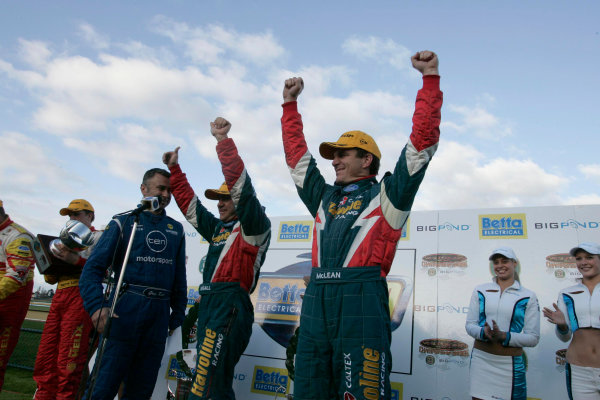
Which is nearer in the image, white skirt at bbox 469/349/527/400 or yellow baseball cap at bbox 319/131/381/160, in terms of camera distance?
yellow baseball cap at bbox 319/131/381/160

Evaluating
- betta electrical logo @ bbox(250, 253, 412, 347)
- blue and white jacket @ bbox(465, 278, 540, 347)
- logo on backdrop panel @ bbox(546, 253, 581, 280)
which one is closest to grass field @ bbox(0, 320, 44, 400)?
betta electrical logo @ bbox(250, 253, 412, 347)

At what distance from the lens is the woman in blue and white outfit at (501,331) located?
3.66 meters

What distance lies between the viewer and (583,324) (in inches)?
143

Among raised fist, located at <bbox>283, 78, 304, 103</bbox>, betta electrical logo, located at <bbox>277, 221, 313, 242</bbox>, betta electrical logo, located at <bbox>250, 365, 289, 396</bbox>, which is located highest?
raised fist, located at <bbox>283, 78, 304, 103</bbox>

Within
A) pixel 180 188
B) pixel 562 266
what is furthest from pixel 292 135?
pixel 562 266

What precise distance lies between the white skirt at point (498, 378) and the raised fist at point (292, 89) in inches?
111

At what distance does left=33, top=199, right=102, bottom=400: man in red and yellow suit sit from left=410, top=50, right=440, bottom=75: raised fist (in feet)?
9.65

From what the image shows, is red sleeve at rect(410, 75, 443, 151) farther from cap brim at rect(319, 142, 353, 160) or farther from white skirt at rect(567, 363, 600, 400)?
white skirt at rect(567, 363, 600, 400)

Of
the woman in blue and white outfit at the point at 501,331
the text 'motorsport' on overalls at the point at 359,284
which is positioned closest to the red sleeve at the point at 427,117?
the text 'motorsport' on overalls at the point at 359,284

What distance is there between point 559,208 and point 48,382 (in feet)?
16.9

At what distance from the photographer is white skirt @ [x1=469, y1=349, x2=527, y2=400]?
3641 mm

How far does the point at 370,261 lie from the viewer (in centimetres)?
212

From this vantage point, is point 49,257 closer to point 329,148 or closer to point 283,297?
point 283,297

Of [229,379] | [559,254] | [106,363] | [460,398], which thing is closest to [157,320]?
[106,363]
